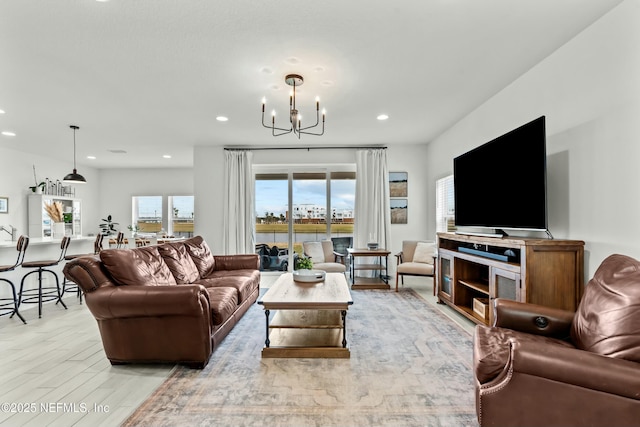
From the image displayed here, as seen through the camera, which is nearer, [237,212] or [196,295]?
[196,295]

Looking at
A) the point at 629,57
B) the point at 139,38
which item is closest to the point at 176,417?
the point at 139,38

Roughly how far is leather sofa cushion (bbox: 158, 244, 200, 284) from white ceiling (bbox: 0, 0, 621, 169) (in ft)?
5.88

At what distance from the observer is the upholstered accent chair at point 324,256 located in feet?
17.8

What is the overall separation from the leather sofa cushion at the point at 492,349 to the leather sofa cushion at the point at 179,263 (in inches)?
114

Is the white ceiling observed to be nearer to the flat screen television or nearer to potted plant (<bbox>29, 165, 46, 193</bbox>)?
the flat screen television

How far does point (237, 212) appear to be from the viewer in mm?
6340

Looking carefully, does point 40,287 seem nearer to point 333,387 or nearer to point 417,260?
point 333,387

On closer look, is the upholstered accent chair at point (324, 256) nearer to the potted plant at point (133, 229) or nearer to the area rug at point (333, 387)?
the area rug at point (333, 387)

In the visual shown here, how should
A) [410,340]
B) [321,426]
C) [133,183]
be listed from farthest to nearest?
[133,183], [410,340], [321,426]

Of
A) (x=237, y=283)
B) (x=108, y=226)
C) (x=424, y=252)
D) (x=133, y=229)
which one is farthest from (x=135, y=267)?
(x=108, y=226)

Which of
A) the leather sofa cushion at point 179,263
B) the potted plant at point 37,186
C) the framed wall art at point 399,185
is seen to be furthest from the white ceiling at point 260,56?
the potted plant at point 37,186

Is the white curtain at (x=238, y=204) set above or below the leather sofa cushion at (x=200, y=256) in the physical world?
above

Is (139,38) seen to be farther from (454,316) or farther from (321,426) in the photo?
(454,316)

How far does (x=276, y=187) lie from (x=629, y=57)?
5.44 m
